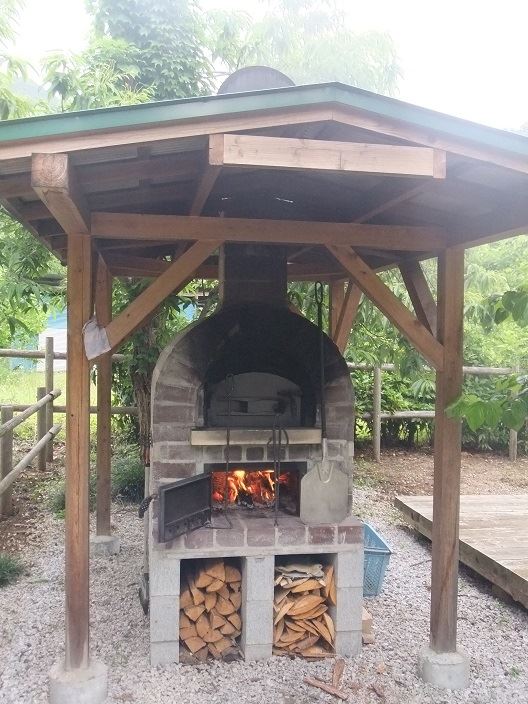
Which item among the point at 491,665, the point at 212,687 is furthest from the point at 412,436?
the point at 212,687

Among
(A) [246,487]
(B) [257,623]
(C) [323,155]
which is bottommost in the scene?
(B) [257,623]

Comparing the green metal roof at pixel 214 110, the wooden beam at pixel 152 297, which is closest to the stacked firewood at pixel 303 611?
the wooden beam at pixel 152 297

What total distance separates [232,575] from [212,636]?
0.38 metres

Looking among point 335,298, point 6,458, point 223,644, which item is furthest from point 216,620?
point 335,298

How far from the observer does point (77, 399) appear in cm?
322

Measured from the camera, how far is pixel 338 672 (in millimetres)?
3551

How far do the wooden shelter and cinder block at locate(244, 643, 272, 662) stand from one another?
96cm

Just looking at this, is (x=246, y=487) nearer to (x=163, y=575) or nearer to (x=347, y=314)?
(x=163, y=575)

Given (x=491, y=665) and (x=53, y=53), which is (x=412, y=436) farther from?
(x=53, y=53)

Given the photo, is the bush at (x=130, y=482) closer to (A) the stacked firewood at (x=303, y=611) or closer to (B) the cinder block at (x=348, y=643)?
(A) the stacked firewood at (x=303, y=611)

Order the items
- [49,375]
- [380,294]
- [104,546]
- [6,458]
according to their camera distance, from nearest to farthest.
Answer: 1. [380,294]
2. [104,546]
3. [6,458]
4. [49,375]

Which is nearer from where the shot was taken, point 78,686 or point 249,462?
point 78,686

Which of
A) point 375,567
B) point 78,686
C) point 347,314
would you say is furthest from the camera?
point 347,314

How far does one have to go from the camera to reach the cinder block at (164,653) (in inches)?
141
